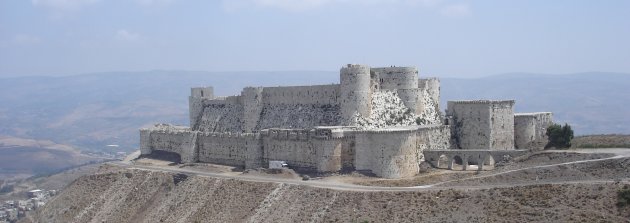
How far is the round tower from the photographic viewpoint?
84.8 meters

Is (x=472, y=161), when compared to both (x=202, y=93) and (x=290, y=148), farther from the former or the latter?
(x=202, y=93)

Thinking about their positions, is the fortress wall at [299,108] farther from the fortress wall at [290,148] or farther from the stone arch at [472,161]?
the stone arch at [472,161]

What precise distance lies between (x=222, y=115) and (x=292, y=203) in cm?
3950

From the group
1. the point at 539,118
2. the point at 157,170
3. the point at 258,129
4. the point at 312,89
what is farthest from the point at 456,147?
the point at 157,170

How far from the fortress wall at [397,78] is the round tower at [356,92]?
5.03 meters

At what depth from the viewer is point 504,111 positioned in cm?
8675

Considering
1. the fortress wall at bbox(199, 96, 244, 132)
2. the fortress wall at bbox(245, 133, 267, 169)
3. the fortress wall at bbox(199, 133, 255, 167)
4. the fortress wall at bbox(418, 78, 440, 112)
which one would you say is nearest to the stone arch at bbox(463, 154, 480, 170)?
the fortress wall at bbox(418, 78, 440, 112)

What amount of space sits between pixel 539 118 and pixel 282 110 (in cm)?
3583

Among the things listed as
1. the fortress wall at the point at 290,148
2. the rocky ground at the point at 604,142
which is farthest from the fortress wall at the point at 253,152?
the rocky ground at the point at 604,142

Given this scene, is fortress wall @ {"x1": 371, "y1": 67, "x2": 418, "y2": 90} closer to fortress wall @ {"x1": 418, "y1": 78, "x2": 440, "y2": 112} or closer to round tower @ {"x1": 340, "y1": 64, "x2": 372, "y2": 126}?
fortress wall @ {"x1": 418, "y1": 78, "x2": 440, "y2": 112}

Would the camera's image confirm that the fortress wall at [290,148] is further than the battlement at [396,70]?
No

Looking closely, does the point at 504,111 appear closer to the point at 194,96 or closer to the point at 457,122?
the point at 457,122

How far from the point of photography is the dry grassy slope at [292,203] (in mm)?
58844

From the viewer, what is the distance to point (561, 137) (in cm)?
7919
